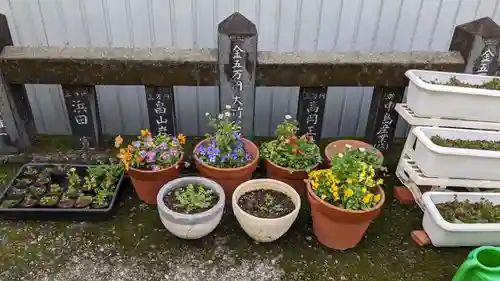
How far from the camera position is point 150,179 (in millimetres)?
2574

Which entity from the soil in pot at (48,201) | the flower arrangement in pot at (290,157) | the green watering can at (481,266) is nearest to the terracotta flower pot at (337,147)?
the flower arrangement in pot at (290,157)

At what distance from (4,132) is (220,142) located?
144 cm

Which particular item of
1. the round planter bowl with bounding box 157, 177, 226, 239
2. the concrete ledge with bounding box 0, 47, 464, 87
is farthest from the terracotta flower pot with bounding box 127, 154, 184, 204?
the concrete ledge with bounding box 0, 47, 464, 87

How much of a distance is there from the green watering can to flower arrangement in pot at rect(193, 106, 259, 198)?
1201mm

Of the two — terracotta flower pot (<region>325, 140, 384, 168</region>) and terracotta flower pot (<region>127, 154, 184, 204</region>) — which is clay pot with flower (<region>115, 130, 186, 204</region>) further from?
terracotta flower pot (<region>325, 140, 384, 168</region>)

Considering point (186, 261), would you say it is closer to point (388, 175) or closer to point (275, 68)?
point (275, 68)

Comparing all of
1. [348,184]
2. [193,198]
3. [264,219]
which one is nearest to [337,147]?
[348,184]

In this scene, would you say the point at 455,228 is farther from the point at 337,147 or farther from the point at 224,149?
the point at 224,149

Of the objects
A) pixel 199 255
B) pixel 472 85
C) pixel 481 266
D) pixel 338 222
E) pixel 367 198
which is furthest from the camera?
pixel 472 85

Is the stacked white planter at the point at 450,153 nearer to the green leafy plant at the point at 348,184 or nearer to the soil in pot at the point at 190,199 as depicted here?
the green leafy plant at the point at 348,184

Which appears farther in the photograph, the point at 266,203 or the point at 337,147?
A: the point at 337,147

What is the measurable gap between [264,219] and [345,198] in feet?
1.39

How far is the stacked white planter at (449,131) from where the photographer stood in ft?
7.84

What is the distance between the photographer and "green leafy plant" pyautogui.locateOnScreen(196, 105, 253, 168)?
8.36 ft
